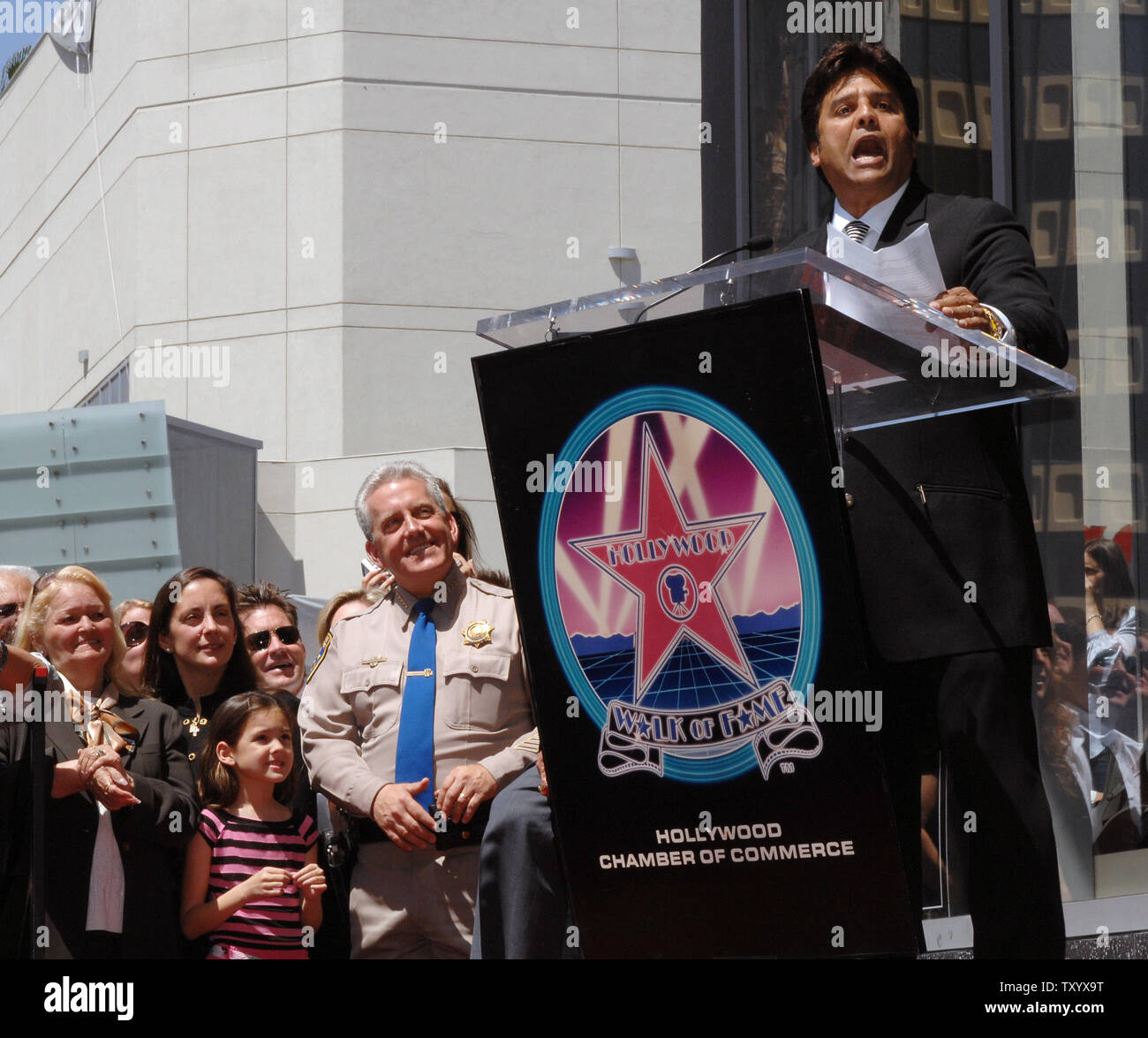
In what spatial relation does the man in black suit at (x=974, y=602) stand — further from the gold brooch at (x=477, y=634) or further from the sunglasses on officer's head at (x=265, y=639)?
the sunglasses on officer's head at (x=265, y=639)

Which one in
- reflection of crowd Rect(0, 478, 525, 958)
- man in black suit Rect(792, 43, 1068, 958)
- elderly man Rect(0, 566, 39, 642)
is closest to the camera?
man in black suit Rect(792, 43, 1068, 958)

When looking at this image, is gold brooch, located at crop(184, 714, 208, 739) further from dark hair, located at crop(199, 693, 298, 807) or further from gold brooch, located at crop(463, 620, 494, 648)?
gold brooch, located at crop(463, 620, 494, 648)

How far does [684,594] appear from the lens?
268 centimetres

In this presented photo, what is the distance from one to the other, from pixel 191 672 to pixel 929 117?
10.5ft

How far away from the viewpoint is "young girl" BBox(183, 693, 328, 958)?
425 centimetres

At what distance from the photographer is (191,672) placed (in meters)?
4.85

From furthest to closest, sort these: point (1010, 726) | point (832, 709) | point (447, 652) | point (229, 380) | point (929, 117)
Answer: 1. point (229, 380)
2. point (929, 117)
3. point (447, 652)
4. point (1010, 726)
5. point (832, 709)

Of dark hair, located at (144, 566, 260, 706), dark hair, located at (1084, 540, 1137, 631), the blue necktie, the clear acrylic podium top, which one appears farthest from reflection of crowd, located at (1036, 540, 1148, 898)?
dark hair, located at (144, 566, 260, 706)

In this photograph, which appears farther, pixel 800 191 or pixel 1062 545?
pixel 800 191

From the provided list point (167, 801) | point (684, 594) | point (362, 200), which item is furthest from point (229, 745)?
point (362, 200)

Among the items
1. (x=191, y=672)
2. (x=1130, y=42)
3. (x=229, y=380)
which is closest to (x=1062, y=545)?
(x=1130, y=42)

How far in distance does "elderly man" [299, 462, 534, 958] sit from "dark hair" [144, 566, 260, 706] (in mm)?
740

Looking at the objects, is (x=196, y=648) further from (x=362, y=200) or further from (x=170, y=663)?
(x=362, y=200)
